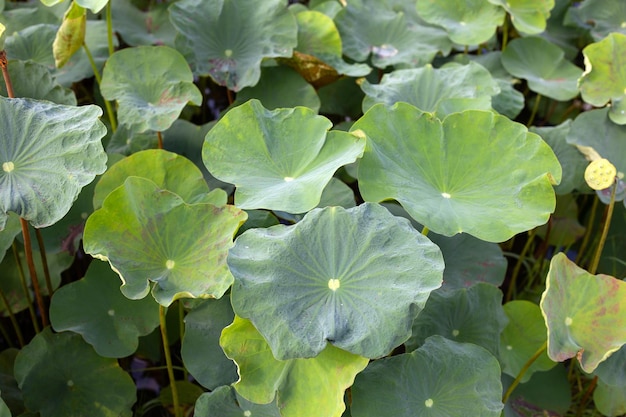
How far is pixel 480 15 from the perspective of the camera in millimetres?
1916

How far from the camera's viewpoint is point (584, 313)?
1.17 m

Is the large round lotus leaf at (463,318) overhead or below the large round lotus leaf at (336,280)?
below

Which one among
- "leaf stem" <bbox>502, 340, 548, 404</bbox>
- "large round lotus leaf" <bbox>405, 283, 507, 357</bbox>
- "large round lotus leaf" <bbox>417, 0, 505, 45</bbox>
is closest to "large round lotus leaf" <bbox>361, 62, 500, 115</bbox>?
"large round lotus leaf" <bbox>417, 0, 505, 45</bbox>

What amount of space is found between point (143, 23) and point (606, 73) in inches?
50.6

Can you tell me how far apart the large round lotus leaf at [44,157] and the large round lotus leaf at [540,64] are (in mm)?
1236

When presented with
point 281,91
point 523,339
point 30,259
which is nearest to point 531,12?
point 281,91

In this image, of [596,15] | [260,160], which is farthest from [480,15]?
[260,160]

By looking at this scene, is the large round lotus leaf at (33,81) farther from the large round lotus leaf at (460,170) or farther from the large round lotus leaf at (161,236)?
the large round lotus leaf at (460,170)

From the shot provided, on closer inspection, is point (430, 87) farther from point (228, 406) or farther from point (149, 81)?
point (228, 406)

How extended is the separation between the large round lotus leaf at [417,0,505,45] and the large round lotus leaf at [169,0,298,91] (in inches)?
18.3

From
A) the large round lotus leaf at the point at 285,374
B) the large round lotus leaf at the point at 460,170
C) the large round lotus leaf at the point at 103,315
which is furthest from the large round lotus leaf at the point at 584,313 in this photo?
the large round lotus leaf at the point at 103,315

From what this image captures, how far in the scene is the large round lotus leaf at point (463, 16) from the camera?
1869 mm

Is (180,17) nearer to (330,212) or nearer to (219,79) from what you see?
(219,79)

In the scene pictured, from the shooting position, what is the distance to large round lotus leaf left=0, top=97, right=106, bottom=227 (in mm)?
1125
